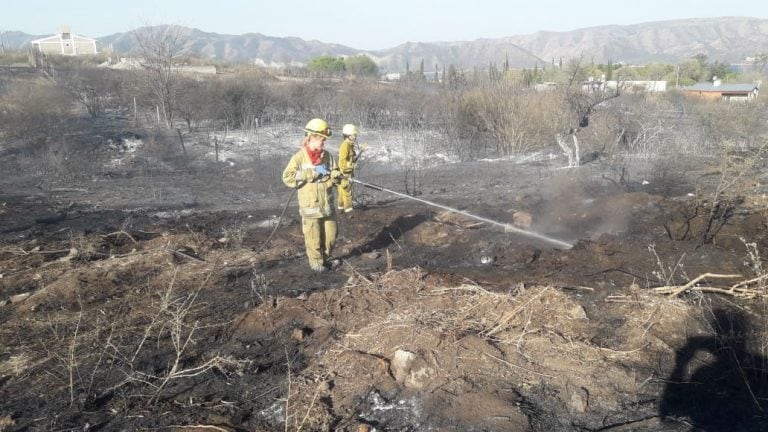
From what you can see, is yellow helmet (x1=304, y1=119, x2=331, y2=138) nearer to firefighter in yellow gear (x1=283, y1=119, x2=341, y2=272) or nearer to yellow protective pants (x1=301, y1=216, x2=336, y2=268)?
firefighter in yellow gear (x1=283, y1=119, x2=341, y2=272)

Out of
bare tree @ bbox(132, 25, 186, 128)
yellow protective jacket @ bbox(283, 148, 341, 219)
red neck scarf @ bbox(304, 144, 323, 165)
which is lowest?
yellow protective jacket @ bbox(283, 148, 341, 219)

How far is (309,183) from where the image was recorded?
19.1ft

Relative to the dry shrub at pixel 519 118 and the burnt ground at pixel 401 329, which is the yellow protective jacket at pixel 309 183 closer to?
the burnt ground at pixel 401 329

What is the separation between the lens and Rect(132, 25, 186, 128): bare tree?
797 inches

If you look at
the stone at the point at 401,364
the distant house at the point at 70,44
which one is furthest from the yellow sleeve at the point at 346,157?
the distant house at the point at 70,44

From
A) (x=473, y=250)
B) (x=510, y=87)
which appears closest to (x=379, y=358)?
(x=473, y=250)

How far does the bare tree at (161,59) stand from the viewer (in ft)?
66.4

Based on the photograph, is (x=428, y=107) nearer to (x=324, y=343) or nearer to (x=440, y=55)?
(x=324, y=343)

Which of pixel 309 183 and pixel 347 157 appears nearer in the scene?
pixel 309 183

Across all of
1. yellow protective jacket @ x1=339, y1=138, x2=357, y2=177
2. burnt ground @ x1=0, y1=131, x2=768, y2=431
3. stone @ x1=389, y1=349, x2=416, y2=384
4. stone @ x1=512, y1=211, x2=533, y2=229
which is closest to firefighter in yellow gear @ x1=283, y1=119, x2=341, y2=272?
burnt ground @ x1=0, y1=131, x2=768, y2=431

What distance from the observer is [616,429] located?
3188 mm

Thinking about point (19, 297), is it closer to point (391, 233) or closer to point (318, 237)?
point (318, 237)

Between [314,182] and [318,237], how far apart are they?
62cm

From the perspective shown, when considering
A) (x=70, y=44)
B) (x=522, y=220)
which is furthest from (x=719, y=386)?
(x=70, y=44)
